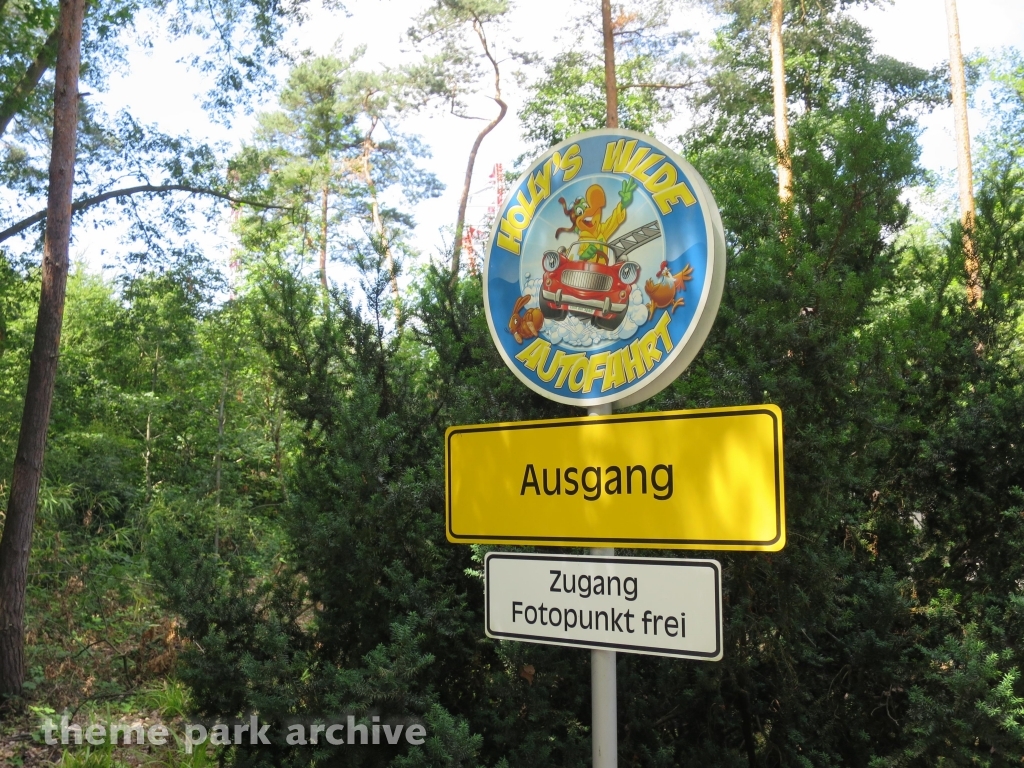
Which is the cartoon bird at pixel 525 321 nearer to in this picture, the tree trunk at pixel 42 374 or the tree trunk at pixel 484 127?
the tree trunk at pixel 42 374

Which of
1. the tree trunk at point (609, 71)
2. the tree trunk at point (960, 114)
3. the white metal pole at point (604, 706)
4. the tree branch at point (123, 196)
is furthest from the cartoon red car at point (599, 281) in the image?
the tree trunk at point (609, 71)

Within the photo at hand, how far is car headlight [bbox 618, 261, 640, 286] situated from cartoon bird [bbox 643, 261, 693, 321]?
0.12ft

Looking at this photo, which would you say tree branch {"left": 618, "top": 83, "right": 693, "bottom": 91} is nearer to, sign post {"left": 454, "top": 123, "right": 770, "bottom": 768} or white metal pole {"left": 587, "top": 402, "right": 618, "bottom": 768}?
sign post {"left": 454, "top": 123, "right": 770, "bottom": 768}

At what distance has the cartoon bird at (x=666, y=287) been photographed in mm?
2133

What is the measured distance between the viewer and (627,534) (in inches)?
81.0

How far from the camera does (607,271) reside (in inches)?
87.9

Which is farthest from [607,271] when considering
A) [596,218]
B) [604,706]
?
[604,706]

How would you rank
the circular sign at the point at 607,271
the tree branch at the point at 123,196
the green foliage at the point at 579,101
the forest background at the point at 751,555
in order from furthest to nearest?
the green foliage at the point at 579,101 → the tree branch at the point at 123,196 → the forest background at the point at 751,555 → the circular sign at the point at 607,271

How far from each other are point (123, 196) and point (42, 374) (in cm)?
386

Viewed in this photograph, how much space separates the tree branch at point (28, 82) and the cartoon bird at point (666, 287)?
11260 millimetres

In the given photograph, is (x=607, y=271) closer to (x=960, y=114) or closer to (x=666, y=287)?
(x=666, y=287)

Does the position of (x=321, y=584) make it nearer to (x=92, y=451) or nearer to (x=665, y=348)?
(x=665, y=348)

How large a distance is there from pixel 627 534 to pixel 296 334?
8.64 feet

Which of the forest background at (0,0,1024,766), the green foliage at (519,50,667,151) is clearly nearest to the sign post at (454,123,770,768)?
the forest background at (0,0,1024,766)
